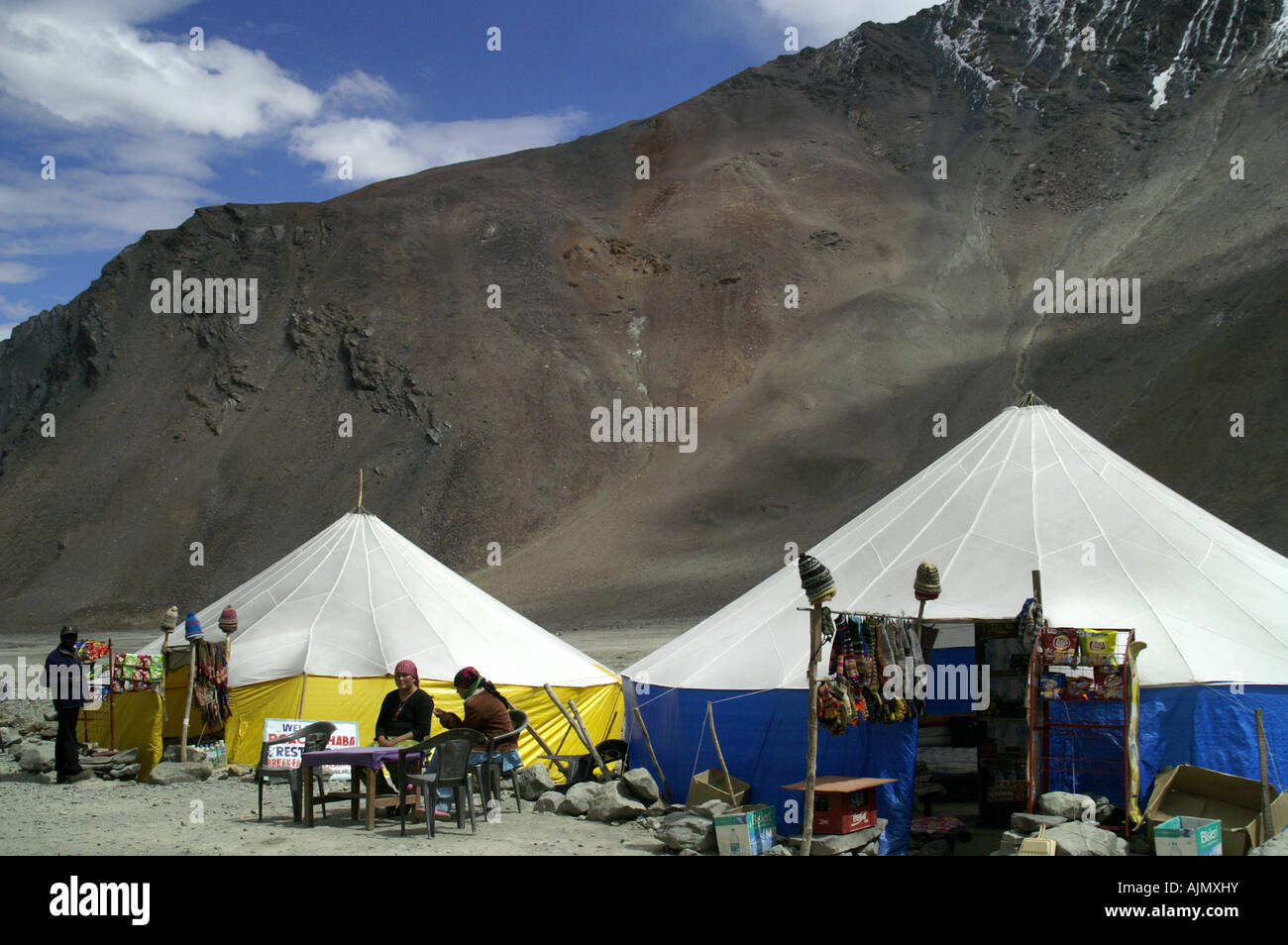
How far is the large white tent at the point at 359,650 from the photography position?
11438 millimetres

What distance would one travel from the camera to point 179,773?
34.9 ft

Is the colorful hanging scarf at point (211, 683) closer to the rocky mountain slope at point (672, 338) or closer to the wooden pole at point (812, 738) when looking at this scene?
the wooden pole at point (812, 738)

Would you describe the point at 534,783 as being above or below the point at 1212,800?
below

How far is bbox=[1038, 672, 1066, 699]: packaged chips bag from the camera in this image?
798 centimetres

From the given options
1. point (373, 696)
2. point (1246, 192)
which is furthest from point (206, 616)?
point (1246, 192)

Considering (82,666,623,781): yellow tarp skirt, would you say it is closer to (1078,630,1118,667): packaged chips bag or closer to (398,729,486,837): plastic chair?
(398,729,486,837): plastic chair

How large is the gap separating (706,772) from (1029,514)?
140 inches

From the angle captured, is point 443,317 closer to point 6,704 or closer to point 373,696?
point 6,704

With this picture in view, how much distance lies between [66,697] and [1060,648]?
8.22 metres

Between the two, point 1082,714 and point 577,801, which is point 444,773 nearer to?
point 577,801

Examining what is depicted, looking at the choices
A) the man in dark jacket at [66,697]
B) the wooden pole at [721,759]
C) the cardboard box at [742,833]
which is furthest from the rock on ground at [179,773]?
the cardboard box at [742,833]

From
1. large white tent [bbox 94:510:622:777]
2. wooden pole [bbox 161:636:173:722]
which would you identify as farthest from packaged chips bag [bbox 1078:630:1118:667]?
wooden pole [bbox 161:636:173:722]

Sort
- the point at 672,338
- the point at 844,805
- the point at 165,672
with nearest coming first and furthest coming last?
the point at 844,805, the point at 165,672, the point at 672,338

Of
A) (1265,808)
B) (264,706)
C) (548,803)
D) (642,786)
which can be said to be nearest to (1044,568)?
(1265,808)
